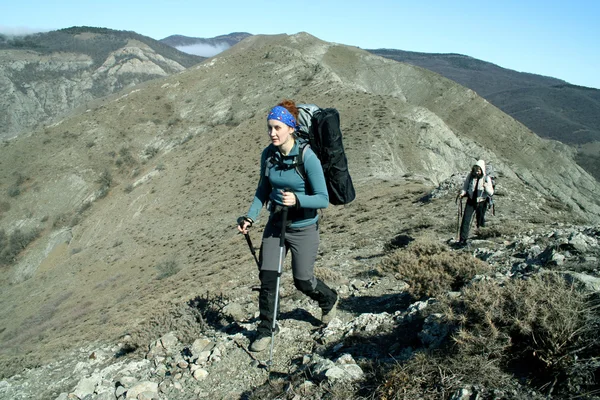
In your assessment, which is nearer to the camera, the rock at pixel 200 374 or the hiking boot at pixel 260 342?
the rock at pixel 200 374

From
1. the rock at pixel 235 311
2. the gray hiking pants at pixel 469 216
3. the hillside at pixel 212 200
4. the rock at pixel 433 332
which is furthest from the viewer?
the gray hiking pants at pixel 469 216

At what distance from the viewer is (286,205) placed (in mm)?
3660

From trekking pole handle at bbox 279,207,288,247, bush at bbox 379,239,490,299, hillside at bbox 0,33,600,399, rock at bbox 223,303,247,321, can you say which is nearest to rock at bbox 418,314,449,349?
bush at bbox 379,239,490,299

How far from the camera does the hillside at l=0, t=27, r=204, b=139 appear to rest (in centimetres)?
12494

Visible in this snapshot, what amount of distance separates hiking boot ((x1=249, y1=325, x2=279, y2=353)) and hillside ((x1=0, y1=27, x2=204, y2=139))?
409ft

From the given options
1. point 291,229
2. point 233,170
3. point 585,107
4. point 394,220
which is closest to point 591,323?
point 291,229

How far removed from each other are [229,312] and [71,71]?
17368 centimetres

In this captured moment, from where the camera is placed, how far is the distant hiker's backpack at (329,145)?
378 centimetres

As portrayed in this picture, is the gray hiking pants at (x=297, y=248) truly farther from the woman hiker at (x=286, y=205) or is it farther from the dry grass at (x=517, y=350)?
the dry grass at (x=517, y=350)

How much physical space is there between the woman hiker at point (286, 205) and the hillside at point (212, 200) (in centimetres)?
61

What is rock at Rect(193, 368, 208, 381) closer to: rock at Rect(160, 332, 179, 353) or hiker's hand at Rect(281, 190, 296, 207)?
rock at Rect(160, 332, 179, 353)

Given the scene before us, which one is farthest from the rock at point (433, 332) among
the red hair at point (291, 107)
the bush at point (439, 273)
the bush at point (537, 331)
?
the red hair at point (291, 107)

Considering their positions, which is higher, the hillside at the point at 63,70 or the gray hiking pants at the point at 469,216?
the hillside at the point at 63,70

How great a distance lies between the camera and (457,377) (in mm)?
2592
